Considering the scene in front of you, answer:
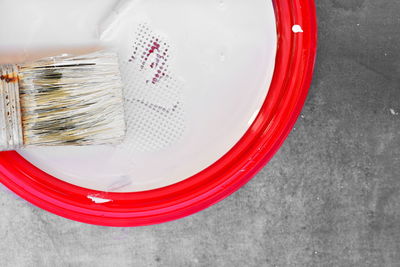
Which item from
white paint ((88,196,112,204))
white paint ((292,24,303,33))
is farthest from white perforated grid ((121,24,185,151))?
white paint ((292,24,303,33))

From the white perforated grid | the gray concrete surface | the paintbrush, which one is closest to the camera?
the paintbrush

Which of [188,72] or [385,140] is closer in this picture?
[188,72]

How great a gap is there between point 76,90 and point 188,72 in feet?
0.68

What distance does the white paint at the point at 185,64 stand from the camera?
86 cm

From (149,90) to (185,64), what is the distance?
0.27 ft

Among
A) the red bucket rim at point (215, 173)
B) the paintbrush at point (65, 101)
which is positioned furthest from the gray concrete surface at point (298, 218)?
the paintbrush at point (65, 101)

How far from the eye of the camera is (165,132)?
89cm

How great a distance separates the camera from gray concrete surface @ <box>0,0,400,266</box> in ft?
3.50

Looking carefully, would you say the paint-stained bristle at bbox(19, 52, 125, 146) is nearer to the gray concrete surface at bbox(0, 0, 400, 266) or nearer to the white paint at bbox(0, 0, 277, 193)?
the white paint at bbox(0, 0, 277, 193)

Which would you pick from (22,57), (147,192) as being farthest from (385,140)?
(22,57)

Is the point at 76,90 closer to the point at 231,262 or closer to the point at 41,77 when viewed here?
the point at 41,77

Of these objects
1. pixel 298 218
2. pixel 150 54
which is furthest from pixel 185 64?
pixel 298 218

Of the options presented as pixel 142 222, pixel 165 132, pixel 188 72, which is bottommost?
pixel 142 222

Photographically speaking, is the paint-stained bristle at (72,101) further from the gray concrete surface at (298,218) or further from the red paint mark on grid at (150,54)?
the gray concrete surface at (298,218)
